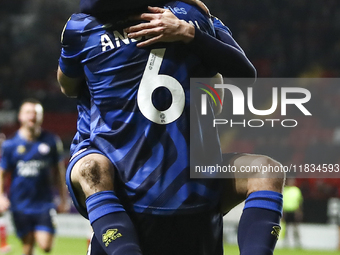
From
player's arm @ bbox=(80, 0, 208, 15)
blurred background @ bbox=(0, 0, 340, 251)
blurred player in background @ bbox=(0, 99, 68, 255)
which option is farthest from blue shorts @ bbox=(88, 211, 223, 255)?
blurred background @ bbox=(0, 0, 340, 251)

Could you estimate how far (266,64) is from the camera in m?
14.4

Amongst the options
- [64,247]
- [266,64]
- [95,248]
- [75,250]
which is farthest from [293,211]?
[95,248]

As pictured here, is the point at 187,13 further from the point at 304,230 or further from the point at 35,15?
the point at 35,15

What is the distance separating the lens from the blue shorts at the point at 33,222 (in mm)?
6711

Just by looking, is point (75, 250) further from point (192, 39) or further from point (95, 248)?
point (192, 39)

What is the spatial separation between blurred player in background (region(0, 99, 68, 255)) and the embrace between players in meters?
4.84

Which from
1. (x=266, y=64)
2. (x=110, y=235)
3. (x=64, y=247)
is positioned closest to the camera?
(x=110, y=235)

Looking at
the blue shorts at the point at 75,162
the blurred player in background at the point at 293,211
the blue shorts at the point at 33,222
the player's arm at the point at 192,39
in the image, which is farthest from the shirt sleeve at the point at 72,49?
the blurred player in background at the point at 293,211

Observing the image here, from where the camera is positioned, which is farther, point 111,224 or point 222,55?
point 222,55

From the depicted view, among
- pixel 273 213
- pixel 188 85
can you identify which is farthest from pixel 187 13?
pixel 273 213

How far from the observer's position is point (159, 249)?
6.47ft

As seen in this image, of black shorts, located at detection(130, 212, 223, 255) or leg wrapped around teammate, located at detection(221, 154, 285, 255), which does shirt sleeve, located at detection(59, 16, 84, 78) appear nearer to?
black shorts, located at detection(130, 212, 223, 255)

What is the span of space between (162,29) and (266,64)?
1280cm

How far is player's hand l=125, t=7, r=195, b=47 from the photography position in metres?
1.95
